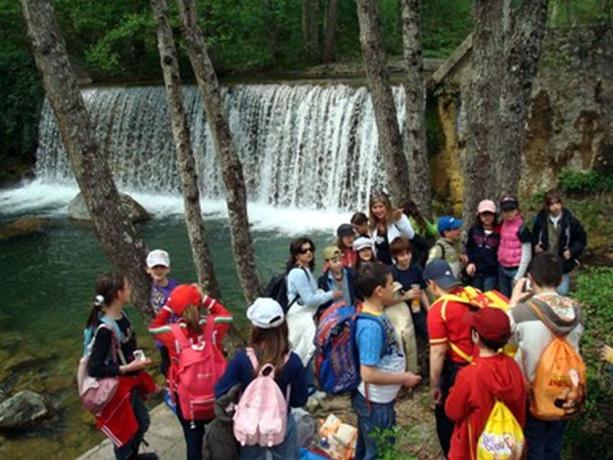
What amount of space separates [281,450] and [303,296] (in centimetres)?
174

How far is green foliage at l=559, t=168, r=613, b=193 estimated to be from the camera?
39.3ft

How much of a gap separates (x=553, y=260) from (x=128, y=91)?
19.6 m

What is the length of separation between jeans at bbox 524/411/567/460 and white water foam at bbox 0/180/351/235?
11.4 meters

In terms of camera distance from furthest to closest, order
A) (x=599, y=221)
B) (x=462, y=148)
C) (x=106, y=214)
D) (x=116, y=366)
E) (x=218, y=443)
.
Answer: (x=462, y=148), (x=599, y=221), (x=106, y=214), (x=116, y=366), (x=218, y=443)

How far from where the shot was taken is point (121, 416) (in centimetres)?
429

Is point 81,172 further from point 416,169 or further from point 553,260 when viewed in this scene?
point 416,169

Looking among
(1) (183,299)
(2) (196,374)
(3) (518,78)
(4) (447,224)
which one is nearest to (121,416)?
(2) (196,374)

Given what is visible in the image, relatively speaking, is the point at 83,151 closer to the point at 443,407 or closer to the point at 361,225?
the point at 361,225

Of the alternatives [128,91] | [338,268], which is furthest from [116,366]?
[128,91]

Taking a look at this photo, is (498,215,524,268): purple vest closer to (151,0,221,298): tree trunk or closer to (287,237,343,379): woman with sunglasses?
(287,237,343,379): woman with sunglasses

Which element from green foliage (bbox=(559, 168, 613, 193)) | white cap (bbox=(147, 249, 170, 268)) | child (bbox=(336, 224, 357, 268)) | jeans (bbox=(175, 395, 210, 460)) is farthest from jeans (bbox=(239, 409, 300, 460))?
green foliage (bbox=(559, 168, 613, 193))

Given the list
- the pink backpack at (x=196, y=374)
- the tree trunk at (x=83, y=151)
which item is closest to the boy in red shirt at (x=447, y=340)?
the pink backpack at (x=196, y=374)

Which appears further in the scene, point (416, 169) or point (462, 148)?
point (462, 148)

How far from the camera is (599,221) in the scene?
11.3m
